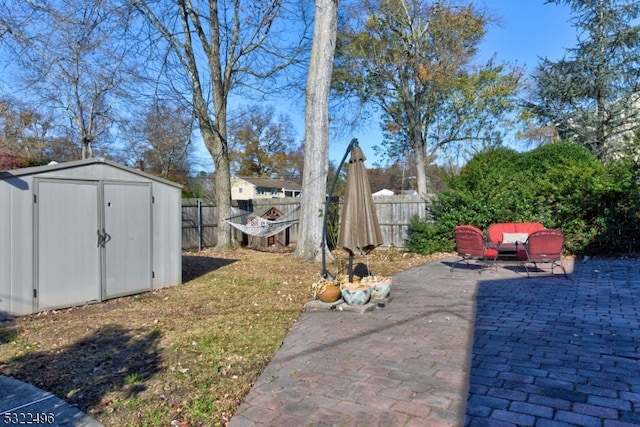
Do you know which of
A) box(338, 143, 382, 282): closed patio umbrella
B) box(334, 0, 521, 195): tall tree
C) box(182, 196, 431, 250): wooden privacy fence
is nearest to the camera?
box(338, 143, 382, 282): closed patio umbrella

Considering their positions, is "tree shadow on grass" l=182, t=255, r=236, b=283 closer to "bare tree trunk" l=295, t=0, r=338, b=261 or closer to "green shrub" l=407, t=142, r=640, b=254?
"bare tree trunk" l=295, t=0, r=338, b=261

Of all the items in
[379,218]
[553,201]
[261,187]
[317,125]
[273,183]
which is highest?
[273,183]

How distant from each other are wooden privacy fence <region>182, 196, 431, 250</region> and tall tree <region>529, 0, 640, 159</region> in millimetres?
8211

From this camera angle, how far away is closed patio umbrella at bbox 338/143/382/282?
17.7 ft

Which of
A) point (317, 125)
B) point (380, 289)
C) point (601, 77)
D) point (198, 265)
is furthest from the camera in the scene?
point (601, 77)

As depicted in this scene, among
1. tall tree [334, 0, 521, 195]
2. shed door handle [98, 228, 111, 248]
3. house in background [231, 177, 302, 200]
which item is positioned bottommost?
shed door handle [98, 228, 111, 248]

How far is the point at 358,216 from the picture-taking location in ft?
17.8

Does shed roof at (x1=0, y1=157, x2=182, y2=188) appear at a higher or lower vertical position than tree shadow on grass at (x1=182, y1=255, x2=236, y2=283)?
higher

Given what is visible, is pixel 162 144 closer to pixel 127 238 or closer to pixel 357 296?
pixel 127 238

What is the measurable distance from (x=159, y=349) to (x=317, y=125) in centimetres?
675

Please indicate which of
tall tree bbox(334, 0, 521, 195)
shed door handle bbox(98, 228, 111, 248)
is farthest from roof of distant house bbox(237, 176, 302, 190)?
shed door handle bbox(98, 228, 111, 248)

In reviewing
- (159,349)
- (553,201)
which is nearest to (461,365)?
(159,349)

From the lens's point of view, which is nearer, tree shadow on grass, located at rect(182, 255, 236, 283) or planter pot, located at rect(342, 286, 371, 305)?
planter pot, located at rect(342, 286, 371, 305)

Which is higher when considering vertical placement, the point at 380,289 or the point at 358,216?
the point at 358,216
